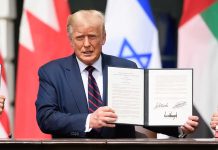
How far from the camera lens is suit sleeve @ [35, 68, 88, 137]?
3.60 meters

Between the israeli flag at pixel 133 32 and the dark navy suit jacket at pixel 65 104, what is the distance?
1.58 meters

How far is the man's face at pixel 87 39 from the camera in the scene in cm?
375

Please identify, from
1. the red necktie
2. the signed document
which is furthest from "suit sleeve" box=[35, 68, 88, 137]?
the signed document

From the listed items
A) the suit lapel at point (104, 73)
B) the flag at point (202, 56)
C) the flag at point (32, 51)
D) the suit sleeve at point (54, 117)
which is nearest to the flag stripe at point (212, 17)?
the flag at point (202, 56)

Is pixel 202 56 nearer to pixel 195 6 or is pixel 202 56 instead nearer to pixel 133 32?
pixel 195 6

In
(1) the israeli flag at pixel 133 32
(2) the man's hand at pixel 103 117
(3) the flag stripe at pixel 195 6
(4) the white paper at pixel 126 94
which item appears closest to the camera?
(2) the man's hand at pixel 103 117

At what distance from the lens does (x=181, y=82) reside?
12.2 ft

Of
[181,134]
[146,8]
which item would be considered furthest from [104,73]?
[146,8]

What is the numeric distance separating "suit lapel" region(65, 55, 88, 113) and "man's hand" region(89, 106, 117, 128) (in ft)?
0.61

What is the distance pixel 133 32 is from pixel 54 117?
2.02 meters

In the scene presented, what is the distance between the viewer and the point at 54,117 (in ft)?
11.9

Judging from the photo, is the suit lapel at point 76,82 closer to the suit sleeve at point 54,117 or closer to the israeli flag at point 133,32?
the suit sleeve at point 54,117

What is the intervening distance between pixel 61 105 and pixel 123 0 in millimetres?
2048
